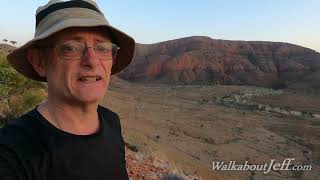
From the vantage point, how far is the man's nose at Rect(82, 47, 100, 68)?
1819 millimetres

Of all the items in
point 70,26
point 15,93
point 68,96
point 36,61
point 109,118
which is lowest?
point 15,93

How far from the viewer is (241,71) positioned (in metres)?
75.8

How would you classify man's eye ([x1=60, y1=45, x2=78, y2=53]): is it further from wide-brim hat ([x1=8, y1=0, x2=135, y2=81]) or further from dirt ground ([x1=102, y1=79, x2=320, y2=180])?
dirt ground ([x1=102, y1=79, x2=320, y2=180])

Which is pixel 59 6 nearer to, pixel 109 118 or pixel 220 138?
pixel 109 118

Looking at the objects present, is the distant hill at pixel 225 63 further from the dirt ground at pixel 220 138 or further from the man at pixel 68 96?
the man at pixel 68 96

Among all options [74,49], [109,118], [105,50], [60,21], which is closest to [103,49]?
[105,50]

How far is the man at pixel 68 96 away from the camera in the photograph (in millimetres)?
1667

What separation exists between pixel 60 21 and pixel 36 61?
0.91 ft

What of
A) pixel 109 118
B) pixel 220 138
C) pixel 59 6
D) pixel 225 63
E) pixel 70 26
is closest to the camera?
pixel 70 26

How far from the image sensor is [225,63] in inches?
3095

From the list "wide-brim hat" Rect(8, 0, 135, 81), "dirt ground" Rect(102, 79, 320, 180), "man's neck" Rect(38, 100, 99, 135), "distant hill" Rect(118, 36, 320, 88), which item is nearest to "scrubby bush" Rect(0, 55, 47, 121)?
"dirt ground" Rect(102, 79, 320, 180)

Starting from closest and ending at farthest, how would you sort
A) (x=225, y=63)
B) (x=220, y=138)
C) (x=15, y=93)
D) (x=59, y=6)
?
(x=59, y=6), (x=15, y=93), (x=220, y=138), (x=225, y=63)

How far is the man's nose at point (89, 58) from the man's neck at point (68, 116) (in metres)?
0.19

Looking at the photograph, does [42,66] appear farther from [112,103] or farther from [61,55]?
[112,103]
